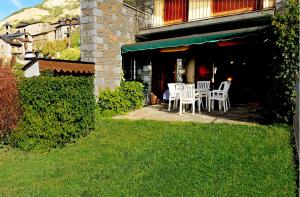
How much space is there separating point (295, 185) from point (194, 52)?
34.2ft

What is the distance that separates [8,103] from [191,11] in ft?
31.8

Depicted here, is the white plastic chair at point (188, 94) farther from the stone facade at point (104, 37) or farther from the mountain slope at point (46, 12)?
the mountain slope at point (46, 12)

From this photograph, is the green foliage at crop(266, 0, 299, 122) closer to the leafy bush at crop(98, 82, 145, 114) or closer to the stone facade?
the leafy bush at crop(98, 82, 145, 114)

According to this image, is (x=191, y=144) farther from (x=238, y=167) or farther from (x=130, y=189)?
(x=130, y=189)

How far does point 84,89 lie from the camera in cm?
877

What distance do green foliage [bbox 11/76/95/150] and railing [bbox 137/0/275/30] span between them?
7.24 m

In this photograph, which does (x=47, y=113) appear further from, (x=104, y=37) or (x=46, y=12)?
(x=46, y=12)

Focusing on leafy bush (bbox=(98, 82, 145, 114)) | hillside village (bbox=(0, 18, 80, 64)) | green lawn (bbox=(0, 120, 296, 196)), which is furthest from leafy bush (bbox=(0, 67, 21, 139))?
hillside village (bbox=(0, 18, 80, 64))

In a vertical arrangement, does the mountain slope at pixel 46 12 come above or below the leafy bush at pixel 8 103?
above

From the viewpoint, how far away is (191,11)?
45.8 ft

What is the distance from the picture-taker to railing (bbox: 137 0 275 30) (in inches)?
490

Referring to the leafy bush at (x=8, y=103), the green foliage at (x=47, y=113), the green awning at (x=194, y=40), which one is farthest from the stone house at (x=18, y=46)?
the green foliage at (x=47, y=113)

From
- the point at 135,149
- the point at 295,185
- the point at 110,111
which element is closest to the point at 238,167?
the point at 295,185

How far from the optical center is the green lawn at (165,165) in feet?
16.5
